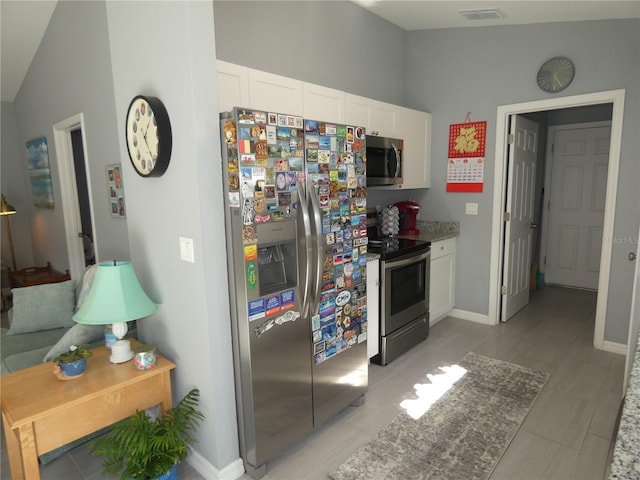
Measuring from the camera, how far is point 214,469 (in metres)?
1.95

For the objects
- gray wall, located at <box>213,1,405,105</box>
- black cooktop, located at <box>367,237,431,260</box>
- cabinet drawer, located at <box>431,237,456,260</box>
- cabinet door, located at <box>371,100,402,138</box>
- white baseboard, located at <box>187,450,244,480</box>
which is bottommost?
white baseboard, located at <box>187,450,244,480</box>

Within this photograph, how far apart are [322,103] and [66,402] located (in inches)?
94.8

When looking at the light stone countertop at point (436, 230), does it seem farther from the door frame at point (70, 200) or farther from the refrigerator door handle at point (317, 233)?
the door frame at point (70, 200)

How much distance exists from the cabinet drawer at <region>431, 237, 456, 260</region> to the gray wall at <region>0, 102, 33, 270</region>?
4963 mm

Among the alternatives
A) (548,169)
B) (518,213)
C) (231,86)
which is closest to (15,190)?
(231,86)

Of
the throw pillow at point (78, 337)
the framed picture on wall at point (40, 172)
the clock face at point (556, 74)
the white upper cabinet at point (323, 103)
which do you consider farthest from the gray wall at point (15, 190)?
the clock face at point (556, 74)

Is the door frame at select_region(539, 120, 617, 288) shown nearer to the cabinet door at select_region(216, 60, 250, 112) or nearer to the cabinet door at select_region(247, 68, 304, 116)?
the cabinet door at select_region(247, 68, 304, 116)

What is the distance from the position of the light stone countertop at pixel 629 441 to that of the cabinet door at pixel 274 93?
7.65ft

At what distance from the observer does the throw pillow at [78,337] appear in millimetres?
2220

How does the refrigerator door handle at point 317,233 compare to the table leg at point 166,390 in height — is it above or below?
above

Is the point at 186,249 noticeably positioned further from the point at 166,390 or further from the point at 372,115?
the point at 372,115

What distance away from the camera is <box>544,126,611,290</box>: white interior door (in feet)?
15.9

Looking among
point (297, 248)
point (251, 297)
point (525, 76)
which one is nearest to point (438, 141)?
point (525, 76)

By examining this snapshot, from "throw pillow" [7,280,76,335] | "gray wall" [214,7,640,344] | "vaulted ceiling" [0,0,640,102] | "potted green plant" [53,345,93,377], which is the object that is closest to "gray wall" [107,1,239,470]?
"potted green plant" [53,345,93,377]
